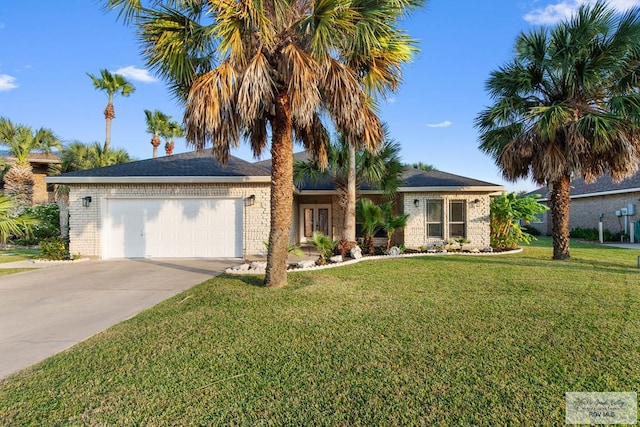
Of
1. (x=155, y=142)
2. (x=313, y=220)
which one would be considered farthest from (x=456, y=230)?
(x=155, y=142)

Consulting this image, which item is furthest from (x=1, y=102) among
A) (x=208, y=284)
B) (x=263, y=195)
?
(x=208, y=284)

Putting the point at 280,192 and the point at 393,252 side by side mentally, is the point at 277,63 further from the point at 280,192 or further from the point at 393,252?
the point at 393,252

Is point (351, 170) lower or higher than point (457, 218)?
higher

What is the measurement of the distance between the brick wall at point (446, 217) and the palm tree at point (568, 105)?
310 cm

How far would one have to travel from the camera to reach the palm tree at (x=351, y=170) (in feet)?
37.2

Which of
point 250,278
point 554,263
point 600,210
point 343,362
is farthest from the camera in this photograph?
point 600,210

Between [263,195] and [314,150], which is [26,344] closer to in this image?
[314,150]

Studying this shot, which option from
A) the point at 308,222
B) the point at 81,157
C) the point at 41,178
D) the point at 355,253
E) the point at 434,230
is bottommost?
the point at 355,253

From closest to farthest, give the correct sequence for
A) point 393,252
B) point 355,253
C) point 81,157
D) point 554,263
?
point 554,263 → point 355,253 → point 393,252 → point 81,157

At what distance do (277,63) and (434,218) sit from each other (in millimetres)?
10359

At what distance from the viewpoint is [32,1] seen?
9.96 metres

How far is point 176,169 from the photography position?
40.3 ft

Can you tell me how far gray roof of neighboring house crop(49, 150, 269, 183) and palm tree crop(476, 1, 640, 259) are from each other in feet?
27.9

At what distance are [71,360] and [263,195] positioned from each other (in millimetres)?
8494
